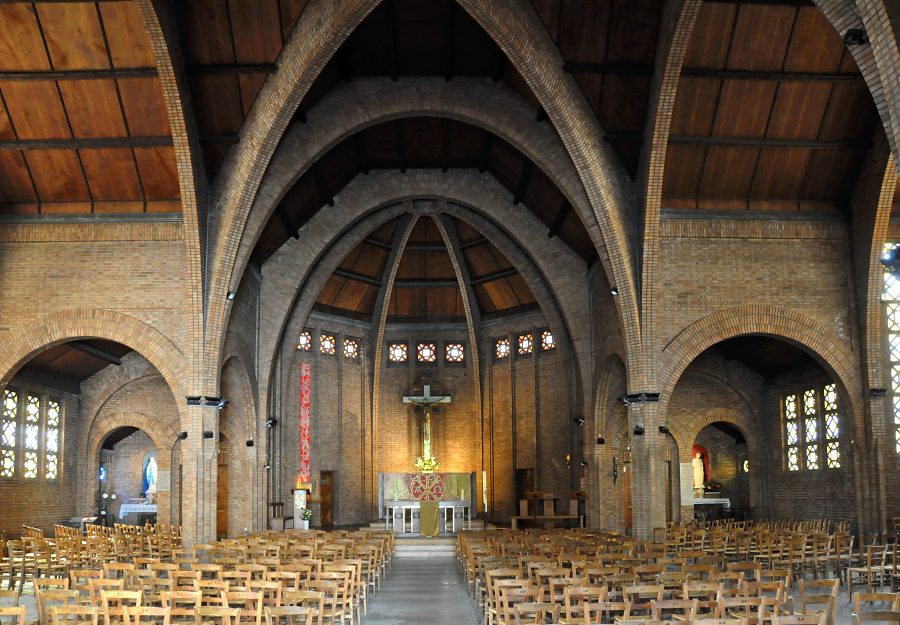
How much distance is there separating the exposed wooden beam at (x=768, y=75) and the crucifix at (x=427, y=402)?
76.7ft

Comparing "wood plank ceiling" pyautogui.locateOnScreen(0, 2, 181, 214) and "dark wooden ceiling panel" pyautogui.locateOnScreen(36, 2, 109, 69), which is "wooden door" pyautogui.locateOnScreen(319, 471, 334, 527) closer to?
"wood plank ceiling" pyautogui.locateOnScreen(0, 2, 181, 214)

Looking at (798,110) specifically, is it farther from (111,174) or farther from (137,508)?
(137,508)

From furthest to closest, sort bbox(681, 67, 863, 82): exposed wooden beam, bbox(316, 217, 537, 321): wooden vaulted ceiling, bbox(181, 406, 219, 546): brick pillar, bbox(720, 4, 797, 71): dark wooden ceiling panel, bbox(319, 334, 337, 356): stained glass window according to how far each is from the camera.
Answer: bbox(319, 334, 337, 356): stained glass window → bbox(316, 217, 537, 321): wooden vaulted ceiling → bbox(181, 406, 219, 546): brick pillar → bbox(681, 67, 863, 82): exposed wooden beam → bbox(720, 4, 797, 71): dark wooden ceiling panel

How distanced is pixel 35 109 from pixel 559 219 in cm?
1631

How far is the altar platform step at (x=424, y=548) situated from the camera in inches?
1204

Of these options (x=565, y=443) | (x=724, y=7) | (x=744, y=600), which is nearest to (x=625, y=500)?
(x=565, y=443)

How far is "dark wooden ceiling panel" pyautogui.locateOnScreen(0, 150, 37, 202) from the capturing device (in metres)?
24.0

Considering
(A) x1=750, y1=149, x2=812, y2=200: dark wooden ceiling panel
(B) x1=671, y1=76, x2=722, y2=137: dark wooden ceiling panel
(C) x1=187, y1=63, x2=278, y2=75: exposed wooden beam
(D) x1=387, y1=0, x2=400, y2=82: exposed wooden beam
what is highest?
(D) x1=387, y1=0, x2=400, y2=82: exposed wooden beam

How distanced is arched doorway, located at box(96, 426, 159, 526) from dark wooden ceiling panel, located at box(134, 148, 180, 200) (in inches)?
529

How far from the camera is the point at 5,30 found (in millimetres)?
20594

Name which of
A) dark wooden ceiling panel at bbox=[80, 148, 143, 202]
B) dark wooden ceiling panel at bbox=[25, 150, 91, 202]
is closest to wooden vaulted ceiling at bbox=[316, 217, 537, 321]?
dark wooden ceiling panel at bbox=[80, 148, 143, 202]

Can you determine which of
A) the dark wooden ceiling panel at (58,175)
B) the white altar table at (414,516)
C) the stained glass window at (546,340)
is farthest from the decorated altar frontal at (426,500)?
the dark wooden ceiling panel at (58,175)

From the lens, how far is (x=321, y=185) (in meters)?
32.3

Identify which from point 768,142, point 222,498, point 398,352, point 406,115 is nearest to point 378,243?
point 398,352
